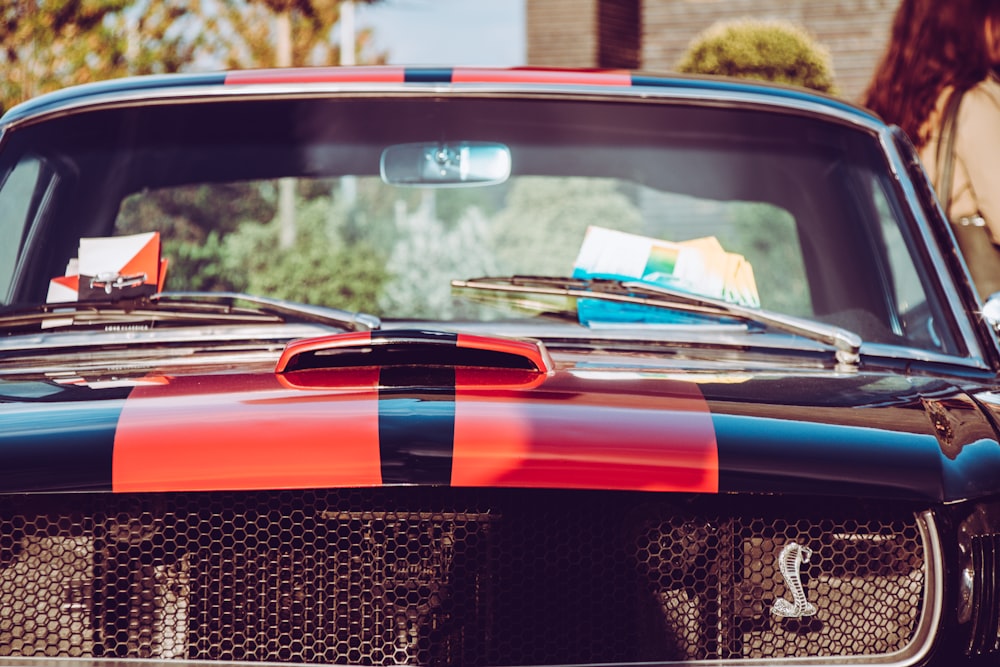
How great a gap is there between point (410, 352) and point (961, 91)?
2.35 m

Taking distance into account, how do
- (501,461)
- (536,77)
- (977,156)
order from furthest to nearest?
(977,156) → (536,77) → (501,461)

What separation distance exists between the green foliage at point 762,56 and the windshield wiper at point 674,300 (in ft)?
42.2

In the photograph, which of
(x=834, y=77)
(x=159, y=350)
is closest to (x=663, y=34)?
(x=834, y=77)

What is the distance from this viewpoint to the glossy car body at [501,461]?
4.91 ft

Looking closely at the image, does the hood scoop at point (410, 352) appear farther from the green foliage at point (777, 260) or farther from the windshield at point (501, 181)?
the green foliage at point (777, 260)

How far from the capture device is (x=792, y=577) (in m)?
1.53

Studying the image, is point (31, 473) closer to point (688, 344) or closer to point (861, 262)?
point (688, 344)

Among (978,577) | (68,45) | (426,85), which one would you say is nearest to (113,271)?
(426,85)

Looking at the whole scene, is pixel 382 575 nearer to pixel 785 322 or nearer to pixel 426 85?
pixel 785 322

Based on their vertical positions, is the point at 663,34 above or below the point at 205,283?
above

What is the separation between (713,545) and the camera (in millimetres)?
1534

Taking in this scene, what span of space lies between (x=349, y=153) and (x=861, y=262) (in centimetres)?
115

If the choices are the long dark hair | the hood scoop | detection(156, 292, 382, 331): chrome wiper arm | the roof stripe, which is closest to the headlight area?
the hood scoop

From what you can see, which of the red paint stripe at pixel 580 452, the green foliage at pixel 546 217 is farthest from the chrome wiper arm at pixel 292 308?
the green foliage at pixel 546 217
